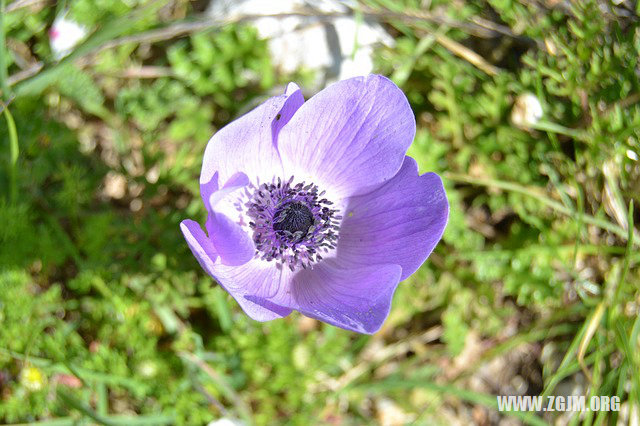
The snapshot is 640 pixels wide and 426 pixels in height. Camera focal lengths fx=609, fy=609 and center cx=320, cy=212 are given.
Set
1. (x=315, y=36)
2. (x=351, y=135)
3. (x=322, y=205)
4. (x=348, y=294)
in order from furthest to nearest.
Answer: (x=315, y=36) → (x=322, y=205) → (x=351, y=135) → (x=348, y=294)

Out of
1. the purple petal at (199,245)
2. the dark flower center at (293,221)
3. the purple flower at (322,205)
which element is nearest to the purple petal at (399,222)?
the purple flower at (322,205)

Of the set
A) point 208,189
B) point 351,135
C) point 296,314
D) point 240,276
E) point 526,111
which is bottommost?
point 296,314

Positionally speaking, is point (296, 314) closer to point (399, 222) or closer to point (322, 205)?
point (322, 205)

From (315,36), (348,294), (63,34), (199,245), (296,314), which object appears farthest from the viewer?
(315,36)

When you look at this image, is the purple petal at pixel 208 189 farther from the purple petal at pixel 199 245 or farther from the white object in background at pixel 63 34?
the white object in background at pixel 63 34

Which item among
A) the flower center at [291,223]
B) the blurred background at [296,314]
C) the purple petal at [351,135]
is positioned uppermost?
the purple petal at [351,135]

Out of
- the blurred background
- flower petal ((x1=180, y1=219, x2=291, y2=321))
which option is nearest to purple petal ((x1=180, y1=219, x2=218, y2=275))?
flower petal ((x1=180, y1=219, x2=291, y2=321))

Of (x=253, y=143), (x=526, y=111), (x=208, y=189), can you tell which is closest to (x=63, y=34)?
(x=253, y=143)
